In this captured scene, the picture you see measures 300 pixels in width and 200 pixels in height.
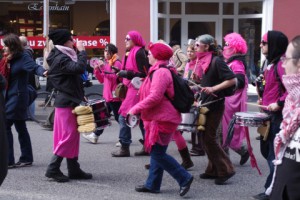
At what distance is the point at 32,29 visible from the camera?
48.8 ft

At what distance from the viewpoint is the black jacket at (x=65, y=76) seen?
244 inches

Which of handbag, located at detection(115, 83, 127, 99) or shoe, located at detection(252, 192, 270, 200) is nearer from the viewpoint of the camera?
shoe, located at detection(252, 192, 270, 200)

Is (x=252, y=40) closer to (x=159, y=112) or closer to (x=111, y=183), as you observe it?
(x=111, y=183)

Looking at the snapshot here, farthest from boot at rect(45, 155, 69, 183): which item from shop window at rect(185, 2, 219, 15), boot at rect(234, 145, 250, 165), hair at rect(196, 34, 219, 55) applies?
shop window at rect(185, 2, 219, 15)

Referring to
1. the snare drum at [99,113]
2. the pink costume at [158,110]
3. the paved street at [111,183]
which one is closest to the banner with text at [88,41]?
the paved street at [111,183]

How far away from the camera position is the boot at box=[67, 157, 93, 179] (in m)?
6.52

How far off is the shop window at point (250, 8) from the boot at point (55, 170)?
33.7ft

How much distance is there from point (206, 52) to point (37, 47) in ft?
30.5

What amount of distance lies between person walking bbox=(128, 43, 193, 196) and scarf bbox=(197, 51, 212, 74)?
26.3 inches

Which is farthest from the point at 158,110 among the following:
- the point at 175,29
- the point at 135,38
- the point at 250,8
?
the point at 250,8

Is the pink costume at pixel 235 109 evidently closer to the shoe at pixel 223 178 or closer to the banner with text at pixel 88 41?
the shoe at pixel 223 178

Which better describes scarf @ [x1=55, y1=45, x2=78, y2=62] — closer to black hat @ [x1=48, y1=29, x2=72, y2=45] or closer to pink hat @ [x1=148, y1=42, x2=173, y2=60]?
black hat @ [x1=48, y1=29, x2=72, y2=45]

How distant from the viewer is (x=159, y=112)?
5652 millimetres

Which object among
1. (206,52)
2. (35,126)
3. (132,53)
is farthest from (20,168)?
(35,126)
